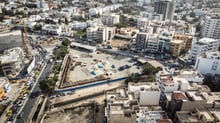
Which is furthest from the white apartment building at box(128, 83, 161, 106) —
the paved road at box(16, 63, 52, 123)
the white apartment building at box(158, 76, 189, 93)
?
the paved road at box(16, 63, 52, 123)

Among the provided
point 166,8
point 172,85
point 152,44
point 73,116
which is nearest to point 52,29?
point 152,44

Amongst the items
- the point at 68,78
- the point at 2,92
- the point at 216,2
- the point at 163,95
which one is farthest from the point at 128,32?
the point at 216,2

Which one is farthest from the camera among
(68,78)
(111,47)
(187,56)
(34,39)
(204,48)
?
(34,39)

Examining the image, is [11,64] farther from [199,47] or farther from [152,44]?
[199,47]

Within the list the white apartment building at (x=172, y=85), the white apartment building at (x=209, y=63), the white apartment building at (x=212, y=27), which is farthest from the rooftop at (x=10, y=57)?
the white apartment building at (x=212, y=27)

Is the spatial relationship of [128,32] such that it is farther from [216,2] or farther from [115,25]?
[216,2]

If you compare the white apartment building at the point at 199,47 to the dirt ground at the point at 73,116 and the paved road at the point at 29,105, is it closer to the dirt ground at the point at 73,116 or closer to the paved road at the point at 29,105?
the dirt ground at the point at 73,116

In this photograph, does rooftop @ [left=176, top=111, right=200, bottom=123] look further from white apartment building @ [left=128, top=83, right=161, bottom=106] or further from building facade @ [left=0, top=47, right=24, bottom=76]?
building facade @ [left=0, top=47, right=24, bottom=76]
